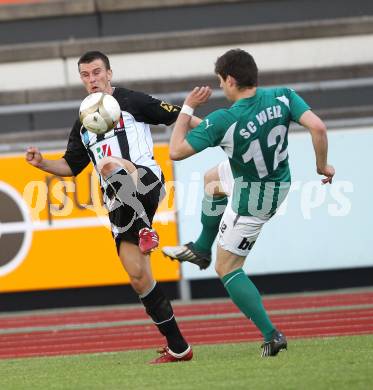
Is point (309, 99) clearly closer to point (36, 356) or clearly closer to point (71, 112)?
point (71, 112)

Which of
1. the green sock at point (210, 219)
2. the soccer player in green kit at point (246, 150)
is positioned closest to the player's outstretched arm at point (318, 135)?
the soccer player in green kit at point (246, 150)

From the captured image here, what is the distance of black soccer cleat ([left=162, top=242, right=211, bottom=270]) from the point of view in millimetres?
7904

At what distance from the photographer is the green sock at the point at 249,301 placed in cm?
764

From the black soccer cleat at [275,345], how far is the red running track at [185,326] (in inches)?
66.2

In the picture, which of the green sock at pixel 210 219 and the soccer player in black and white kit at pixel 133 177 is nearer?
the soccer player in black and white kit at pixel 133 177

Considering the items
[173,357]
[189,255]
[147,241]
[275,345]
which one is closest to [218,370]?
[275,345]

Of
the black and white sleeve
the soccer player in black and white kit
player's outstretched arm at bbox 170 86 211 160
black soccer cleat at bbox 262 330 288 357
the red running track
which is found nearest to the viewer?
player's outstretched arm at bbox 170 86 211 160

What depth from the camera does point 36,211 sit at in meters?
12.4

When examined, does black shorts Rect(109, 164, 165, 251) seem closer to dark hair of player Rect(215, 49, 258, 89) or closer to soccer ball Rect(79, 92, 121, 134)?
soccer ball Rect(79, 92, 121, 134)

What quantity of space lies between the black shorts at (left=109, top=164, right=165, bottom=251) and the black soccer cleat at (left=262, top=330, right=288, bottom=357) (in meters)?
1.09

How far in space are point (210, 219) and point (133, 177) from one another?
0.67 metres

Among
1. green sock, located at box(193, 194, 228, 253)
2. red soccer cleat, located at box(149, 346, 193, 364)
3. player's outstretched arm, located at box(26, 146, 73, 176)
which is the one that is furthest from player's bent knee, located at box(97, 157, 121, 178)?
Answer: red soccer cleat, located at box(149, 346, 193, 364)

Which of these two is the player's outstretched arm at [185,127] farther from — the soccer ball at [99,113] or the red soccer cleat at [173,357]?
the red soccer cleat at [173,357]

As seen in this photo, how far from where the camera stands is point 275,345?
7.56 metres
